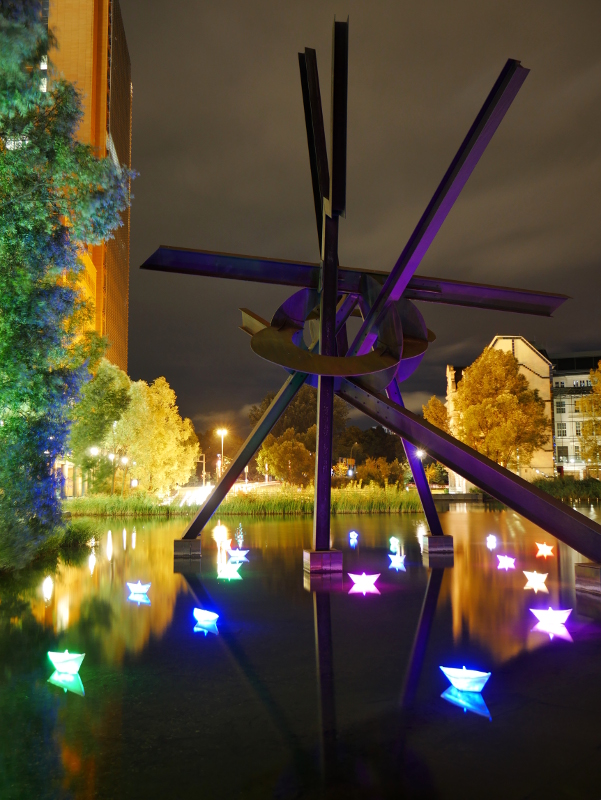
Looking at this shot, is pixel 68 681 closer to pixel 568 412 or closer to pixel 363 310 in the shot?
pixel 363 310

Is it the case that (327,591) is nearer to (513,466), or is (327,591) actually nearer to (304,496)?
(304,496)

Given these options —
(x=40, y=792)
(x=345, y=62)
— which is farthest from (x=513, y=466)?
(x=40, y=792)

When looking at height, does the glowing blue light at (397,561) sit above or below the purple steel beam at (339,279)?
below

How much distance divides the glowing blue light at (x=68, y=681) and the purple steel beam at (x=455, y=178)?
7.66 meters

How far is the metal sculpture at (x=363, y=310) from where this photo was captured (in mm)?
8180

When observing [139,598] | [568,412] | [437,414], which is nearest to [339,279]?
[139,598]

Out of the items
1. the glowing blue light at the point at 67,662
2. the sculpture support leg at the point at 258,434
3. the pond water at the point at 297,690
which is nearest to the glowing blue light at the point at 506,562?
the pond water at the point at 297,690

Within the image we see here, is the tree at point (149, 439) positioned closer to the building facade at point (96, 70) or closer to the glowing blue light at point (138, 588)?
the glowing blue light at point (138, 588)

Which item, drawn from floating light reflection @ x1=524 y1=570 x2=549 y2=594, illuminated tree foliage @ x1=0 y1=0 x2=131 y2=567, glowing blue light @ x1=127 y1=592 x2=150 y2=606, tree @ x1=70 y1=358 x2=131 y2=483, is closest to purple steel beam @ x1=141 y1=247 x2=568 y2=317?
illuminated tree foliage @ x1=0 y1=0 x2=131 y2=567

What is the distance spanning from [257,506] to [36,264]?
Answer: 595 inches

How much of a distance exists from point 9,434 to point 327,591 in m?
6.75

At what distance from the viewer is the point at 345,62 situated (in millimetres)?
9258

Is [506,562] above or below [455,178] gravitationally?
below

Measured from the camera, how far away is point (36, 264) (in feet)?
35.3
